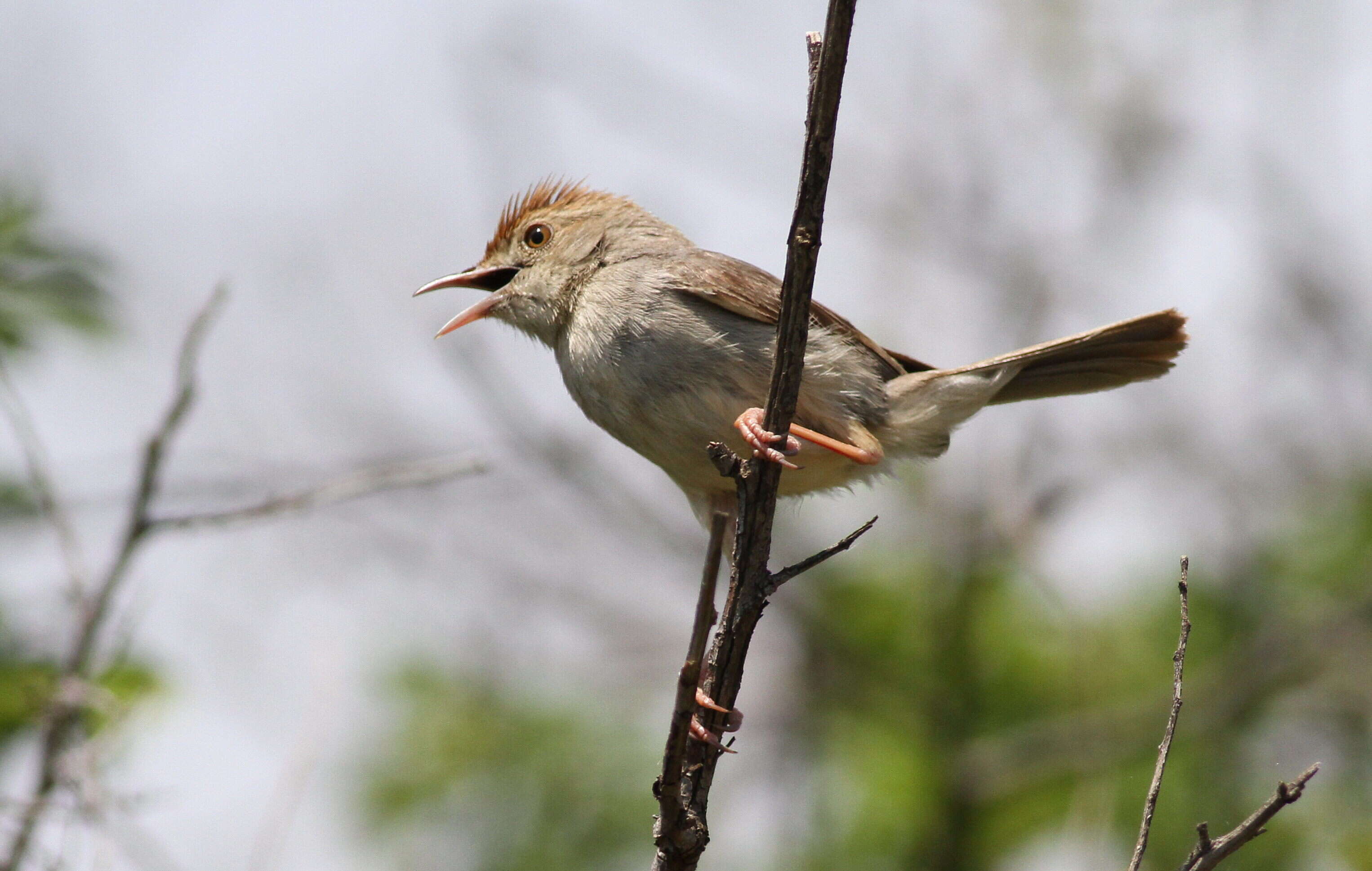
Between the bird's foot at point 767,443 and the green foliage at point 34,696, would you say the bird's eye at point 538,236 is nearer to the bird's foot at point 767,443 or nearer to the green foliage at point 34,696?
the bird's foot at point 767,443

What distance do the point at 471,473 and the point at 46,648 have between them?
52.9 inches

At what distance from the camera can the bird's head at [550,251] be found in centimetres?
474

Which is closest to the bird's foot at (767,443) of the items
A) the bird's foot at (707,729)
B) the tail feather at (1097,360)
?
the bird's foot at (707,729)

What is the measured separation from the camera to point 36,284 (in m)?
3.32

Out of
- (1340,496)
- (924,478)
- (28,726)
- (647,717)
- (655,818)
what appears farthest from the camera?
(647,717)

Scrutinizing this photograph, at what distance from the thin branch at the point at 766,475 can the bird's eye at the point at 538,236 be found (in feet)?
7.55

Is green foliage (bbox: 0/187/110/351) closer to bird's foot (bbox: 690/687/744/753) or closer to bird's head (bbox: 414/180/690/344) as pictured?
bird's head (bbox: 414/180/690/344)

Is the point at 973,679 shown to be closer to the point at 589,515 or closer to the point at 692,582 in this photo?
the point at 692,582

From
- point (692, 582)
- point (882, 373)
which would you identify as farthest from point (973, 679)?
point (882, 373)

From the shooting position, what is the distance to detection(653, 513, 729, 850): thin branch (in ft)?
7.93

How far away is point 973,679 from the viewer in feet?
28.6

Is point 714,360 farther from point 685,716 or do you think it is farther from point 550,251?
point 685,716

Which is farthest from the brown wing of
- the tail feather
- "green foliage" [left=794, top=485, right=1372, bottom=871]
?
"green foliage" [left=794, top=485, right=1372, bottom=871]

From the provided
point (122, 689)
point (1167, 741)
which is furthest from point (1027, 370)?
point (122, 689)
